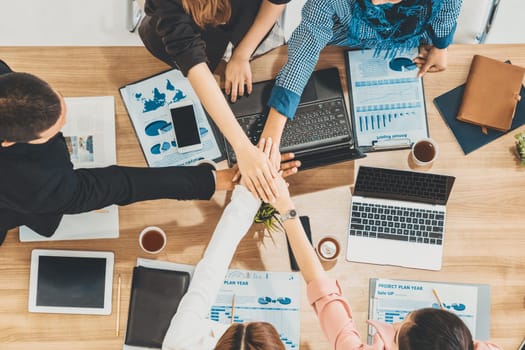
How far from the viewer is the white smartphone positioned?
1.61 m

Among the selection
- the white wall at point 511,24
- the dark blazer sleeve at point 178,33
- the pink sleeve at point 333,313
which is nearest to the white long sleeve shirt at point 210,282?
the pink sleeve at point 333,313

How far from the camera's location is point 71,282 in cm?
154

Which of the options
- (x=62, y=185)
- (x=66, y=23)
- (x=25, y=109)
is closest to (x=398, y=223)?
(x=62, y=185)

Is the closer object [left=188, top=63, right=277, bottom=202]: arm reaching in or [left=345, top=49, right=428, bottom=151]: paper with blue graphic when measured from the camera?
[left=188, top=63, right=277, bottom=202]: arm reaching in

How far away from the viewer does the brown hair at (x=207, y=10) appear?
1429 mm

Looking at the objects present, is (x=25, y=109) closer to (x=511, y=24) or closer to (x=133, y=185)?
(x=133, y=185)

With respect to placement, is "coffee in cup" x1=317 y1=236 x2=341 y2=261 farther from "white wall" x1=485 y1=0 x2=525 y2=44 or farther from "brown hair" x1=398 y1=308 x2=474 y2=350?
"white wall" x1=485 y1=0 x2=525 y2=44

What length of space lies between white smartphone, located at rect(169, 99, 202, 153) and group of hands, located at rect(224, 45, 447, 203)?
14 cm

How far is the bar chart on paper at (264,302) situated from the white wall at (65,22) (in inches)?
59.5

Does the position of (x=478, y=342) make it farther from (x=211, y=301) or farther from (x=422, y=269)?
(x=211, y=301)

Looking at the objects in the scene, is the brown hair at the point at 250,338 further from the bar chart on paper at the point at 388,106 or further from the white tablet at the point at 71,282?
the bar chart on paper at the point at 388,106

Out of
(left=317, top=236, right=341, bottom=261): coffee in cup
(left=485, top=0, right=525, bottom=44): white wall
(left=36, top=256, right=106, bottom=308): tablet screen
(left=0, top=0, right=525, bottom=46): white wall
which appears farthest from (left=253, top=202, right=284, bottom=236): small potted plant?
(left=485, top=0, right=525, bottom=44): white wall

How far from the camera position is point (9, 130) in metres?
1.26

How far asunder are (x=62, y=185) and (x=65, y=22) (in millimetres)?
1490
